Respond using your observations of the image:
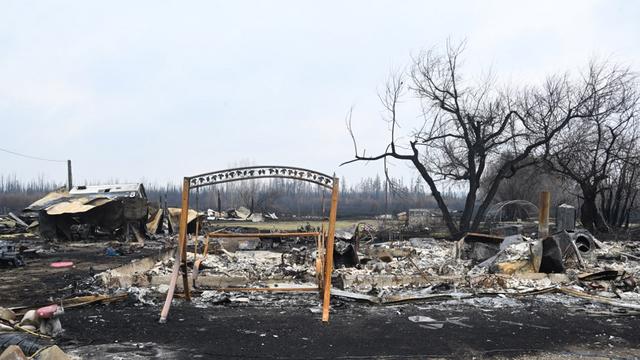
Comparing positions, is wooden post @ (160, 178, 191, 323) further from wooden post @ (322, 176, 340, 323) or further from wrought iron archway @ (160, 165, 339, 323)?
wooden post @ (322, 176, 340, 323)

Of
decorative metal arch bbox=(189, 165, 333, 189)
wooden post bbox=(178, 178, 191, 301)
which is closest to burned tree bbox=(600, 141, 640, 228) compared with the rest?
decorative metal arch bbox=(189, 165, 333, 189)

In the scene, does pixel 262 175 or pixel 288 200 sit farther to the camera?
pixel 288 200

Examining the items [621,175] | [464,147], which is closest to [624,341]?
[464,147]

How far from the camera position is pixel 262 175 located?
775 cm

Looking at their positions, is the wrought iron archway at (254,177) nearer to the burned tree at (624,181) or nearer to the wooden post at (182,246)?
the wooden post at (182,246)

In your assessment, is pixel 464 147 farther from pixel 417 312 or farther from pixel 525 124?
pixel 417 312

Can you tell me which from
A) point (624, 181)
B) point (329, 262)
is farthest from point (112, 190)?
point (624, 181)

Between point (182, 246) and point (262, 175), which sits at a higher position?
point (262, 175)

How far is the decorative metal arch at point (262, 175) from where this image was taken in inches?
304

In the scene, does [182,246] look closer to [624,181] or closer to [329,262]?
[329,262]

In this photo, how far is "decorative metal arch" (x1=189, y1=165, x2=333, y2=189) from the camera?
25.4 feet

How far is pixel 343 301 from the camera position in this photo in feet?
27.5

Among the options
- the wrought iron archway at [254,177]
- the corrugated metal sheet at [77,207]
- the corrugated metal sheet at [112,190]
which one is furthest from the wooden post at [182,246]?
the corrugated metal sheet at [112,190]

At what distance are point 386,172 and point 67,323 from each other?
18110mm
